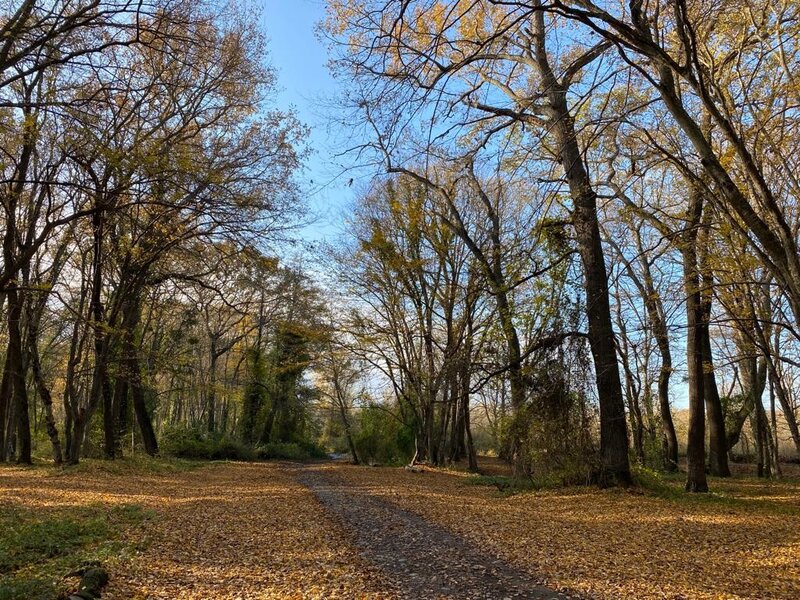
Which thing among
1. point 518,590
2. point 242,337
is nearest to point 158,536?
point 518,590

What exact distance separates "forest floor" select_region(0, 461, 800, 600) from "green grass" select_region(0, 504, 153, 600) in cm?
2

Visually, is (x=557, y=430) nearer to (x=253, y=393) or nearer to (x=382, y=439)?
(x=382, y=439)

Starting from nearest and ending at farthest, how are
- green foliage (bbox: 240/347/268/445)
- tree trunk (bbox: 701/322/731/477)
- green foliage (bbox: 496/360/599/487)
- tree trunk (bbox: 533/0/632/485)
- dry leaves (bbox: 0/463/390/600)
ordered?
dry leaves (bbox: 0/463/390/600) < tree trunk (bbox: 533/0/632/485) < green foliage (bbox: 496/360/599/487) < tree trunk (bbox: 701/322/731/477) < green foliage (bbox: 240/347/268/445)

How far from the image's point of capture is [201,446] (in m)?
26.3

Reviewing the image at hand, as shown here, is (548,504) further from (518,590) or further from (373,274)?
(373,274)

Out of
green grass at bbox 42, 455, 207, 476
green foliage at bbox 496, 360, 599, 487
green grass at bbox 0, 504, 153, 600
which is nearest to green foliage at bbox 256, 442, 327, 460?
green grass at bbox 42, 455, 207, 476

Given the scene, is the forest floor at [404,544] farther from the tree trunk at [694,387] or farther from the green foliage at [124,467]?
the green foliage at [124,467]

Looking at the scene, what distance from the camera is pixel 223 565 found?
5578mm

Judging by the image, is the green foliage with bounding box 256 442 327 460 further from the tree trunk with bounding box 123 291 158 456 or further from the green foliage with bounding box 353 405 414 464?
the tree trunk with bounding box 123 291 158 456

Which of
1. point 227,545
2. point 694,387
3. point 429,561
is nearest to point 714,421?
point 694,387

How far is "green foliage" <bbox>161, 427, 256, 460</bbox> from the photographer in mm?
25641

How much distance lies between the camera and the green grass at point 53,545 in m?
4.35

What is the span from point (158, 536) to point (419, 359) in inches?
556

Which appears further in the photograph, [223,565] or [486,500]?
[486,500]
